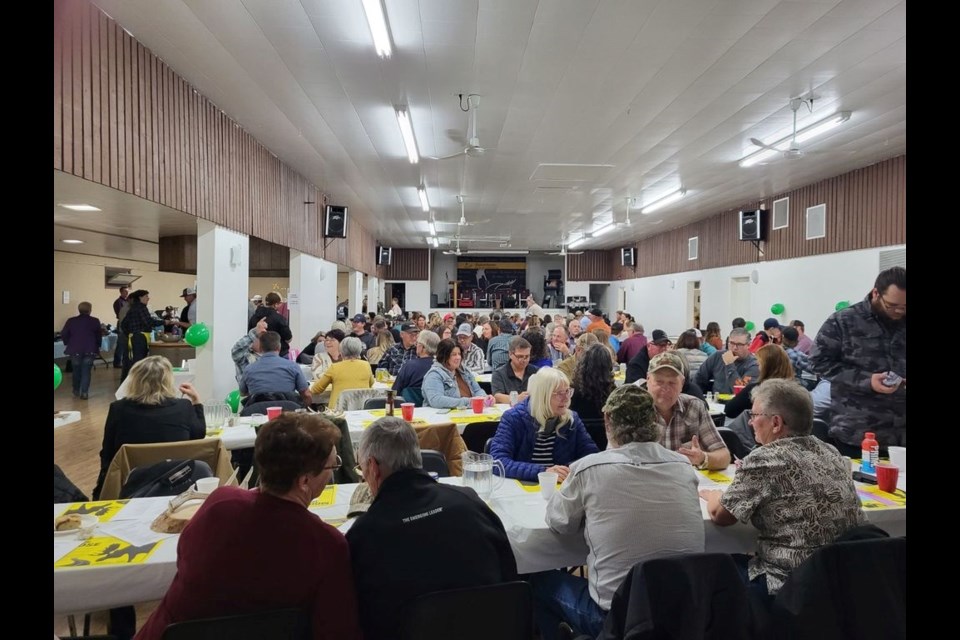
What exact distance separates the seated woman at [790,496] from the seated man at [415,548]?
3.31ft

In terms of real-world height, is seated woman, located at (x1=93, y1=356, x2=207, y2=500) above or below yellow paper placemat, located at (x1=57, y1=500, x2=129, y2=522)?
above

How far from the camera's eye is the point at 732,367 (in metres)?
5.96

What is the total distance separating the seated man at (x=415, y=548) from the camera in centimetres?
165

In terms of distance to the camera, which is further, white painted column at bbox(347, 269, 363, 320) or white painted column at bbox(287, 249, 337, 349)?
white painted column at bbox(347, 269, 363, 320)

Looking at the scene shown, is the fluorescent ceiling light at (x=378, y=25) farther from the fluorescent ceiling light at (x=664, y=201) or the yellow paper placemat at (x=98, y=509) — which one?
the fluorescent ceiling light at (x=664, y=201)

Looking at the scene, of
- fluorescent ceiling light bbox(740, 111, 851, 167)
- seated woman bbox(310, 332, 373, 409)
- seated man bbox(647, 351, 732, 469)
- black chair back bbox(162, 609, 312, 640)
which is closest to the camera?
black chair back bbox(162, 609, 312, 640)

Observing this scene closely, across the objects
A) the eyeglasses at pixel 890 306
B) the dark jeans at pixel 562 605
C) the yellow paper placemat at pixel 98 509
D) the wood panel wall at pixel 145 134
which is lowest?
the dark jeans at pixel 562 605

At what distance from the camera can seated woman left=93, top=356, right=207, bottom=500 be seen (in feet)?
10.8

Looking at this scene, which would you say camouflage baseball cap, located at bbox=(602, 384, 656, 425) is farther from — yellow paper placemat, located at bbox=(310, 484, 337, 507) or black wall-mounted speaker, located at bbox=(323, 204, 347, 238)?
black wall-mounted speaker, located at bbox=(323, 204, 347, 238)

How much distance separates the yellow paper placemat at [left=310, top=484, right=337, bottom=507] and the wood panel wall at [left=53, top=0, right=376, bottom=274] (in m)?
2.18

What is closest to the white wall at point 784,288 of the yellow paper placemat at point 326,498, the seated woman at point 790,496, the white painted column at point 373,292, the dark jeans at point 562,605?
the seated woman at point 790,496

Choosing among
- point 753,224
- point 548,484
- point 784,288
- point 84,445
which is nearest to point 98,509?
point 548,484

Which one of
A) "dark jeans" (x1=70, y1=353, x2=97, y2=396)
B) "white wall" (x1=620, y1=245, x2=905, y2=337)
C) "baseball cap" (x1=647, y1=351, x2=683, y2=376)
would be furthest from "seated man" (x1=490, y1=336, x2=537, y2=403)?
"dark jeans" (x1=70, y1=353, x2=97, y2=396)
